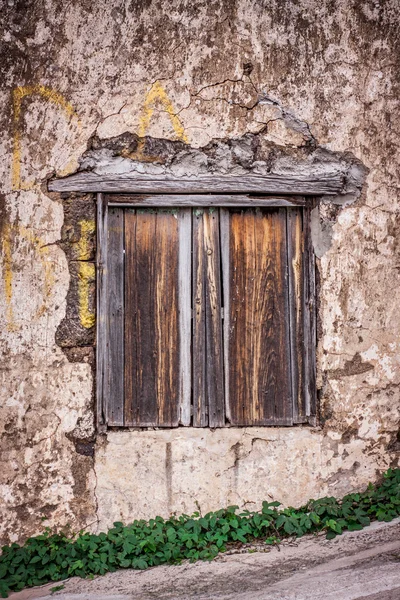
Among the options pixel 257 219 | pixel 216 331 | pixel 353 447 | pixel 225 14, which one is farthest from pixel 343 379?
pixel 225 14

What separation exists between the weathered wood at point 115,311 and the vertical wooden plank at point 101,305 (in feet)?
0.10

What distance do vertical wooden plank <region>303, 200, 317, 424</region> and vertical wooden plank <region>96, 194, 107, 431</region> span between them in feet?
4.22

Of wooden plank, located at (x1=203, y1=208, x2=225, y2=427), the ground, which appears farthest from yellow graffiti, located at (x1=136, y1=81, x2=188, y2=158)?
the ground

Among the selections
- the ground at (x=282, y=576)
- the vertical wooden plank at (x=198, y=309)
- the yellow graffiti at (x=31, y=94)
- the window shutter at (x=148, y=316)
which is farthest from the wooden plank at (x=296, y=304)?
the yellow graffiti at (x=31, y=94)

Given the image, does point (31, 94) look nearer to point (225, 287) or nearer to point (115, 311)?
point (115, 311)

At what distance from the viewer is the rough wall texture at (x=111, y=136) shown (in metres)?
3.74

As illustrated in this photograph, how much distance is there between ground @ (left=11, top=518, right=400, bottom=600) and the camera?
3021 millimetres

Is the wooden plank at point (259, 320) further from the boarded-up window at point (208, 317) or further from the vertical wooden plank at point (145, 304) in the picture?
the vertical wooden plank at point (145, 304)

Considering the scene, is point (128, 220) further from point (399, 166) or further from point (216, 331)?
point (399, 166)

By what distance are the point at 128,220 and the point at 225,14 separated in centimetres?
142

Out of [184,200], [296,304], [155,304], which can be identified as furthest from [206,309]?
[184,200]

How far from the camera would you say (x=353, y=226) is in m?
3.88

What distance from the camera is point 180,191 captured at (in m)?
3.76

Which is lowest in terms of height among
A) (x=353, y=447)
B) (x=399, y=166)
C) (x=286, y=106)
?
(x=353, y=447)
